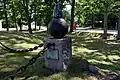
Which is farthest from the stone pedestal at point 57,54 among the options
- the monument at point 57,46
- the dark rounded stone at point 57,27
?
the dark rounded stone at point 57,27

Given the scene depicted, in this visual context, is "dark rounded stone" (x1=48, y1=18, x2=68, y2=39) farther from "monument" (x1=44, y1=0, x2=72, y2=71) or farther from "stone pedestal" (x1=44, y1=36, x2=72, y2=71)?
"stone pedestal" (x1=44, y1=36, x2=72, y2=71)

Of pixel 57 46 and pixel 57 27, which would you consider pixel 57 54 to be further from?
pixel 57 27

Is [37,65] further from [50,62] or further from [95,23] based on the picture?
[95,23]

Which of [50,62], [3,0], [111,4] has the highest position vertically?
[3,0]

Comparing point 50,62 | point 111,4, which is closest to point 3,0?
point 111,4

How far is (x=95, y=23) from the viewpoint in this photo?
48375 mm

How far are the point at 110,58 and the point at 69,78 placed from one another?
4519 mm

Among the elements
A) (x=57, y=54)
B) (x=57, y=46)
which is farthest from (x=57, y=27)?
(x=57, y=54)

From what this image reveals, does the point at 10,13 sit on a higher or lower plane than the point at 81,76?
higher

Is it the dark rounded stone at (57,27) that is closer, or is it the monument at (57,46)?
the monument at (57,46)

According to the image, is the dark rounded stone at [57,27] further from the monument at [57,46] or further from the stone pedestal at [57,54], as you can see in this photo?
the stone pedestal at [57,54]

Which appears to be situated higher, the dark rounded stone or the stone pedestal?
the dark rounded stone

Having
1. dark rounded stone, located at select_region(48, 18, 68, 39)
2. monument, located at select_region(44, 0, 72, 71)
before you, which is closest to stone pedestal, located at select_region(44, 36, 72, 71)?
monument, located at select_region(44, 0, 72, 71)

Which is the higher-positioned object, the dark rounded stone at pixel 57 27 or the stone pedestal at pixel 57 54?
the dark rounded stone at pixel 57 27
